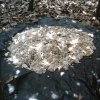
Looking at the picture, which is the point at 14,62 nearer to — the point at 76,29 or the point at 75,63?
the point at 75,63

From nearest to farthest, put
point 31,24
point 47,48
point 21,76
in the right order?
point 21,76
point 47,48
point 31,24

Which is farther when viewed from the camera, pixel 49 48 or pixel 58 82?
pixel 49 48

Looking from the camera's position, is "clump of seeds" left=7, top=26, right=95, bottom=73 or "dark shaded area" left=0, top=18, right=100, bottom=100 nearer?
"dark shaded area" left=0, top=18, right=100, bottom=100

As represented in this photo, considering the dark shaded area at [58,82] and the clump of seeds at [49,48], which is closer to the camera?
the dark shaded area at [58,82]

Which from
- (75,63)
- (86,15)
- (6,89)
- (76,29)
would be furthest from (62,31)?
(6,89)
